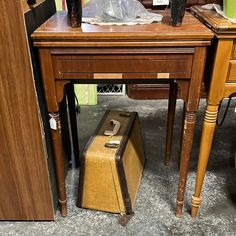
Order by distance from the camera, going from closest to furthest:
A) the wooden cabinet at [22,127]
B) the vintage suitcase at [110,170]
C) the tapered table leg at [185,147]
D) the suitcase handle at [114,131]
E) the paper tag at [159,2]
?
1. the wooden cabinet at [22,127]
2. the tapered table leg at [185,147]
3. the vintage suitcase at [110,170]
4. the suitcase handle at [114,131]
5. the paper tag at [159,2]

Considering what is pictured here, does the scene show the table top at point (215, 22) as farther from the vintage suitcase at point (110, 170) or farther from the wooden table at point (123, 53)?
the vintage suitcase at point (110, 170)

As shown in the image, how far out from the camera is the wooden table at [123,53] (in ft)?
2.76

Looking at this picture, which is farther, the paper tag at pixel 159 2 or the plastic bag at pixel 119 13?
the paper tag at pixel 159 2

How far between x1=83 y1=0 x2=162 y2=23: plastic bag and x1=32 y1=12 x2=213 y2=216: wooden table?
3.7 inches

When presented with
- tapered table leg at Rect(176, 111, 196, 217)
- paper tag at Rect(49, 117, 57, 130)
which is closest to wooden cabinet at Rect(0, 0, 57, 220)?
paper tag at Rect(49, 117, 57, 130)

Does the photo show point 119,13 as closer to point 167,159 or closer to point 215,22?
point 215,22

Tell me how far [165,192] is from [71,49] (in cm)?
76

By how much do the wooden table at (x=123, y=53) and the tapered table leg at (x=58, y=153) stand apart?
0.27 ft

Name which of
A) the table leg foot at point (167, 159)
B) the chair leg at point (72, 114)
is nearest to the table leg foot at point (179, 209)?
the table leg foot at point (167, 159)

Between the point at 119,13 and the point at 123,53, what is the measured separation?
23 centimetres

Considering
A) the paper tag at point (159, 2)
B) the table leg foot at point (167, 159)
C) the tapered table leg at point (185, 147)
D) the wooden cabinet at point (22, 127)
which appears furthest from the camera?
the paper tag at point (159, 2)

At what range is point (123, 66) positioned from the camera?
2.91 ft

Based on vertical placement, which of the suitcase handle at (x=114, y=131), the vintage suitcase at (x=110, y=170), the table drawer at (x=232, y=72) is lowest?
the vintage suitcase at (x=110, y=170)

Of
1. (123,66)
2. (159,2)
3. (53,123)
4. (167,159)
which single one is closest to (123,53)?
(123,66)
